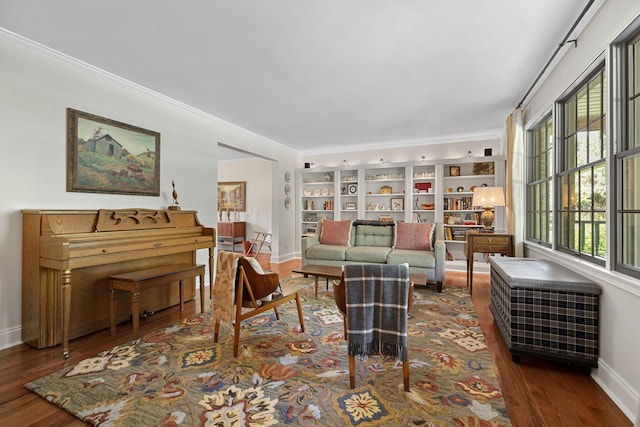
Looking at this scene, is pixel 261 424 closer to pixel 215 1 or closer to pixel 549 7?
pixel 215 1

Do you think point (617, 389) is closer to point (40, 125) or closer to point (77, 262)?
point (77, 262)

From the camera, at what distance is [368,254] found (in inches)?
189

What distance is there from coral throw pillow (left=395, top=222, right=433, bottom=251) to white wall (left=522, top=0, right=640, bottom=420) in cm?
230

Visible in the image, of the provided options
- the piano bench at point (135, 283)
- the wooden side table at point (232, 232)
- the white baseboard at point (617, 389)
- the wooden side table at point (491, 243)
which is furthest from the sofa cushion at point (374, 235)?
the wooden side table at point (232, 232)

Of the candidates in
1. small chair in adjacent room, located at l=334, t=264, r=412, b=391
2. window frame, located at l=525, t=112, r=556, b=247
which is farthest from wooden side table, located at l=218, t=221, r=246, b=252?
small chair in adjacent room, located at l=334, t=264, r=412, b=391

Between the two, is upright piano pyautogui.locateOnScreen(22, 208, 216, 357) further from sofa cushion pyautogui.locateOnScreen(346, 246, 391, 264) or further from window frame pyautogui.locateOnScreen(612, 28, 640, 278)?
window frame pyautogui.locateOnScreen(612, 28, 640, 278)

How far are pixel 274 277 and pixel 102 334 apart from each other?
1.73 m

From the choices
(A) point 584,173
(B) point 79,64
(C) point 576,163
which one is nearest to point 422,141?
(C) point 576,163

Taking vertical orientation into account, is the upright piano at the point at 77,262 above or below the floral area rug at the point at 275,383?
above

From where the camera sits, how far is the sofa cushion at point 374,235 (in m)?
5.25

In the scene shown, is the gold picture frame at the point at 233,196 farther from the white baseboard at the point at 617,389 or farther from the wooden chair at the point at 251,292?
the white baseboard at the point at 617,389

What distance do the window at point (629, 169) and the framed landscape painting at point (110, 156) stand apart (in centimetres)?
433

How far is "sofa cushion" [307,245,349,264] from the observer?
4.98 meters

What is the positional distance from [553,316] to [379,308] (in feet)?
4.23
